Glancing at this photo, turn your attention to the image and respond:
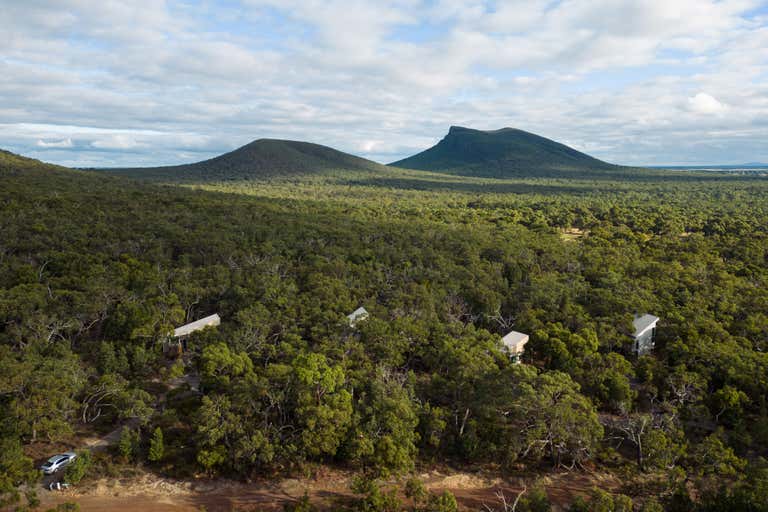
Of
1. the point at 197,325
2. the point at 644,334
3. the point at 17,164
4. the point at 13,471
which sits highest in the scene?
the point at 17,164

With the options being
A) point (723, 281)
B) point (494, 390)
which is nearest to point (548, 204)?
point (723, 281)

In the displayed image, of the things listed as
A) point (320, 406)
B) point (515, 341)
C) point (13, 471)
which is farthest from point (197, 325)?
point (515, 341)

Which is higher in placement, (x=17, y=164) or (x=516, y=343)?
(x=17, y=164)

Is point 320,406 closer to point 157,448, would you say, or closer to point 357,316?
point 157,448

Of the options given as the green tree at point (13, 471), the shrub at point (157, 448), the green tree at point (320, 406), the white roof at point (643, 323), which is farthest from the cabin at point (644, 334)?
the green tree at point (13, 471)

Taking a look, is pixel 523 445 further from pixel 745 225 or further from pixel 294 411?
pixel 745 225

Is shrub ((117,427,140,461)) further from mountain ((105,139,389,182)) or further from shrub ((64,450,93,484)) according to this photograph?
mountain ((105,139,389,182))
